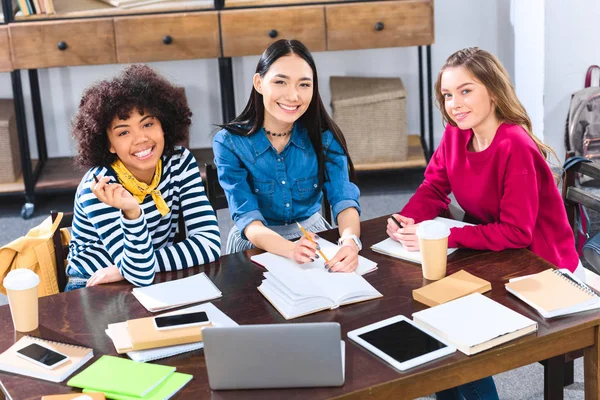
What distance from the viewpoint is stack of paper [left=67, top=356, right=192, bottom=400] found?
1.51 metres

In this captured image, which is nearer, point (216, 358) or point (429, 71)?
point (216, 358)

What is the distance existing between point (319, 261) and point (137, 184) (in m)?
0.50

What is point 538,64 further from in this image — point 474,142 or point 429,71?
point 474,142

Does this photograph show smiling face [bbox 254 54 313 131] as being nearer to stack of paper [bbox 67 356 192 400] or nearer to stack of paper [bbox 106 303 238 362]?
stack of paper [bbox 106 303 238 362]

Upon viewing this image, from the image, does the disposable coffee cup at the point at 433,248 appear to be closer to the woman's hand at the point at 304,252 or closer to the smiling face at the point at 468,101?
the woman's hand at the point at 304,252

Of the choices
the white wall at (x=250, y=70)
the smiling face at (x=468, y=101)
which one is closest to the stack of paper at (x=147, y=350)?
the smiling face at (x=468, y=101)

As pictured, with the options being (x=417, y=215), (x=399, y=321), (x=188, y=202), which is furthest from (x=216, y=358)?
(x=417, y=215)

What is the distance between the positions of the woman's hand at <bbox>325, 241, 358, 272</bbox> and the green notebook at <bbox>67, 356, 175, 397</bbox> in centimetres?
51

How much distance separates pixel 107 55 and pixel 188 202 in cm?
191

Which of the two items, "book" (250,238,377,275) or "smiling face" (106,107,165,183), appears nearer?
"book" (250,238,377,275)

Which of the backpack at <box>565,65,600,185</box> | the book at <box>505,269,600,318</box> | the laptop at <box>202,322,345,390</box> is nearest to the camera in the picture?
the laptop at <box>202,322,345,390</box>

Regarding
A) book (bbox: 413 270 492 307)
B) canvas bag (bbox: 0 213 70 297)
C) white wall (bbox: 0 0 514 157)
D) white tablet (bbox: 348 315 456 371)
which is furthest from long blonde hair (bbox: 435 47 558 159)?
white wall (bbox: 0 0 514 157)

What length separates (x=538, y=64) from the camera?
402 centimetres

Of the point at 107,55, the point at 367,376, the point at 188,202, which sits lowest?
the point at 367,376
